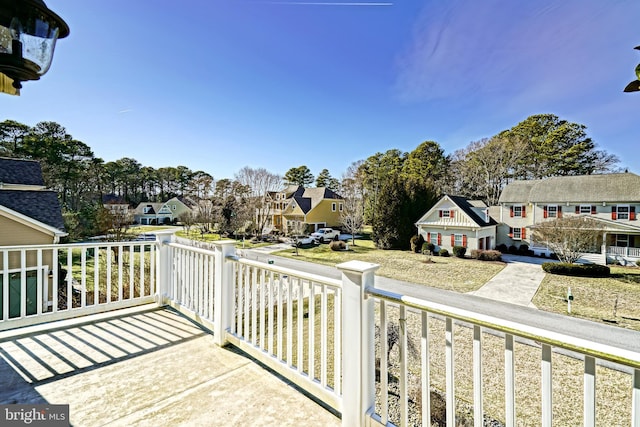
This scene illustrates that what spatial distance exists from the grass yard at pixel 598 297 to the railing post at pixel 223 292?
9.77 metres

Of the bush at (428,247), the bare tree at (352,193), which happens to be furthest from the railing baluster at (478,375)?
the bare tree at (352,193)

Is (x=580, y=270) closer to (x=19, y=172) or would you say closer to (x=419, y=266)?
(x=419, y=266)

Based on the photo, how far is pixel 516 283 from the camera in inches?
435

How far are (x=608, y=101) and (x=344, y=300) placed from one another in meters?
7.29

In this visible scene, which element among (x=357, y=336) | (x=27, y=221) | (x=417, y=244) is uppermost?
(x=27, y=221)

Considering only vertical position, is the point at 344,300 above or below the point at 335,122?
below

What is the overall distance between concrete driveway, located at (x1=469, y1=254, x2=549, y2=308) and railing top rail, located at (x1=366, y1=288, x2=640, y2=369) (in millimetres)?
9798

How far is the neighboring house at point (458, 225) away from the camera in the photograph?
1669 centimetres

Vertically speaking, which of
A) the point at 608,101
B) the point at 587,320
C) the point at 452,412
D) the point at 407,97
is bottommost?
the point at 587,320

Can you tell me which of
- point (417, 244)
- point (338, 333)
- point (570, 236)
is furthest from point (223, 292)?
point (417, 244)

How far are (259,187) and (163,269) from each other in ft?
74.5

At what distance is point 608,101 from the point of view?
214 inches

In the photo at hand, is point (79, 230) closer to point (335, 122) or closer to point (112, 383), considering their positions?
point (335, 122)

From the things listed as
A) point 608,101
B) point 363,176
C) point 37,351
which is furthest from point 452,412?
point 363,176
